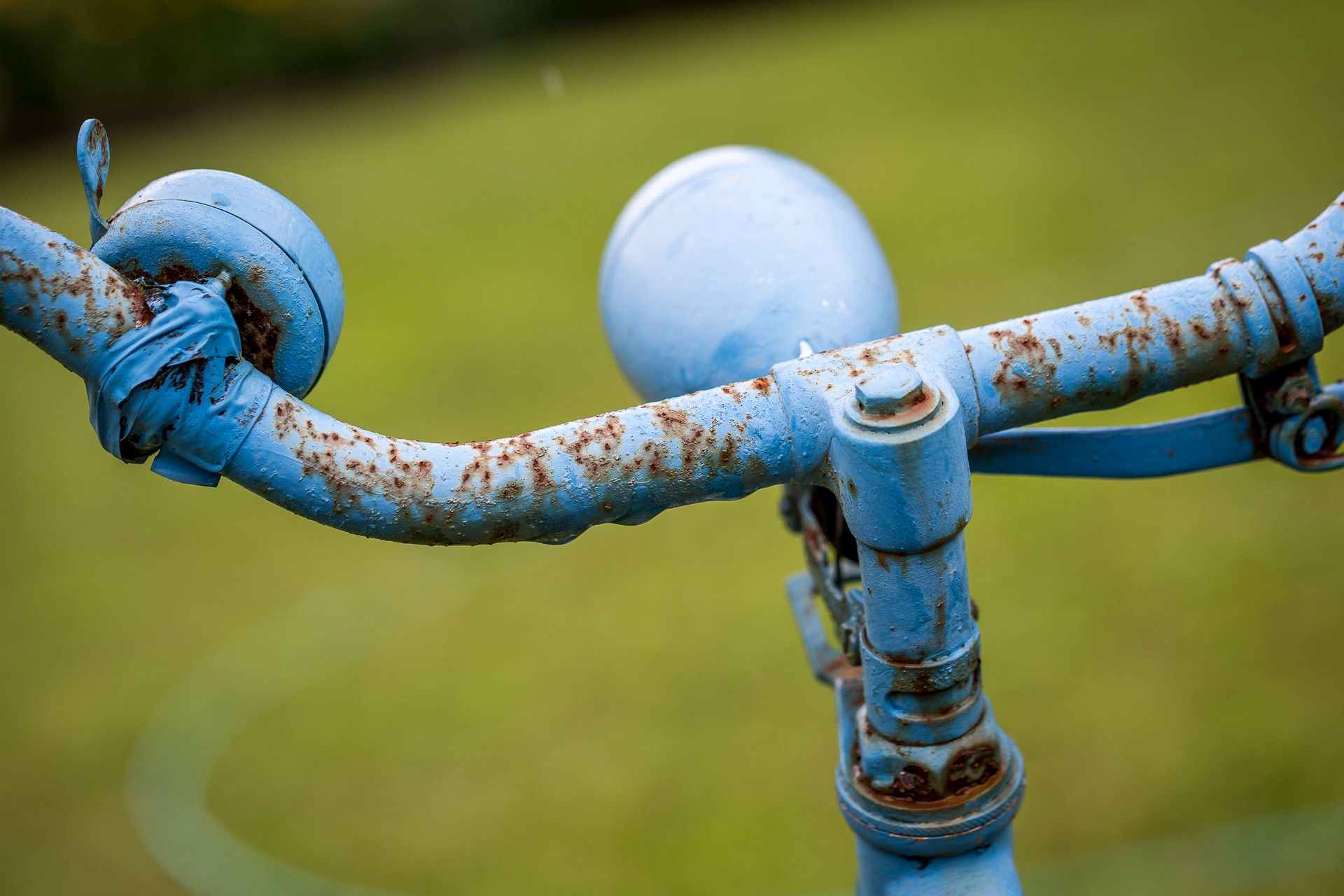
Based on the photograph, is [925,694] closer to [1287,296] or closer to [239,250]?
[1287,296]

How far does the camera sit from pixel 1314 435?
669 millimetres

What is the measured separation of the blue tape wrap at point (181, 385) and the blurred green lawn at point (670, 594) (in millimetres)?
1746

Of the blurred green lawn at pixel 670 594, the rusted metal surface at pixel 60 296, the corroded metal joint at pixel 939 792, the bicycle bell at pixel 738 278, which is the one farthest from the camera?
the blurred green lawn at pixel 670 594

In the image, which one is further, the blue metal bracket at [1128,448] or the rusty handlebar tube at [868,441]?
the blue metal bracket at [1128,448]

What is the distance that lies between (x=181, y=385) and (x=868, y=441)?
32 centimetres

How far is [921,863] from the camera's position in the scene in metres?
0.64

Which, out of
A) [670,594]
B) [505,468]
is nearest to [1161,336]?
[505,468]

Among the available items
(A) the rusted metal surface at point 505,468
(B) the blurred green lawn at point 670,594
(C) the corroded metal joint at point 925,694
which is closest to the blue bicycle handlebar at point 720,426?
(A) the rusted metal surface at point 505,468

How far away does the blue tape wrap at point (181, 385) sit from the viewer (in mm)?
515

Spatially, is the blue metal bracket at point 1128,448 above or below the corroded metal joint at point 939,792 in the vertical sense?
above

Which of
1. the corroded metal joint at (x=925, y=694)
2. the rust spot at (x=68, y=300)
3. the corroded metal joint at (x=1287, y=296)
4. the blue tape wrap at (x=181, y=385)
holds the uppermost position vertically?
the rust spot at (x=68, y=300)

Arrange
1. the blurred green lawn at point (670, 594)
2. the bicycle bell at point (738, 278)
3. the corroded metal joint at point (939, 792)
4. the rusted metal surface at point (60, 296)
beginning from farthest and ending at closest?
the blurred green lawn at point (670, 594), the bicycle bell at point (738, 278), the corroded metal joint at point (939, 792), the rusted metal surface at point (60, 296)

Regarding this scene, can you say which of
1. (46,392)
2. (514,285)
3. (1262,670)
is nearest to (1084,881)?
(1262,670)

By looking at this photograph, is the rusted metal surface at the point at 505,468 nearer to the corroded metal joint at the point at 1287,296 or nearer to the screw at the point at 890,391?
the screw at the point at 890,391
